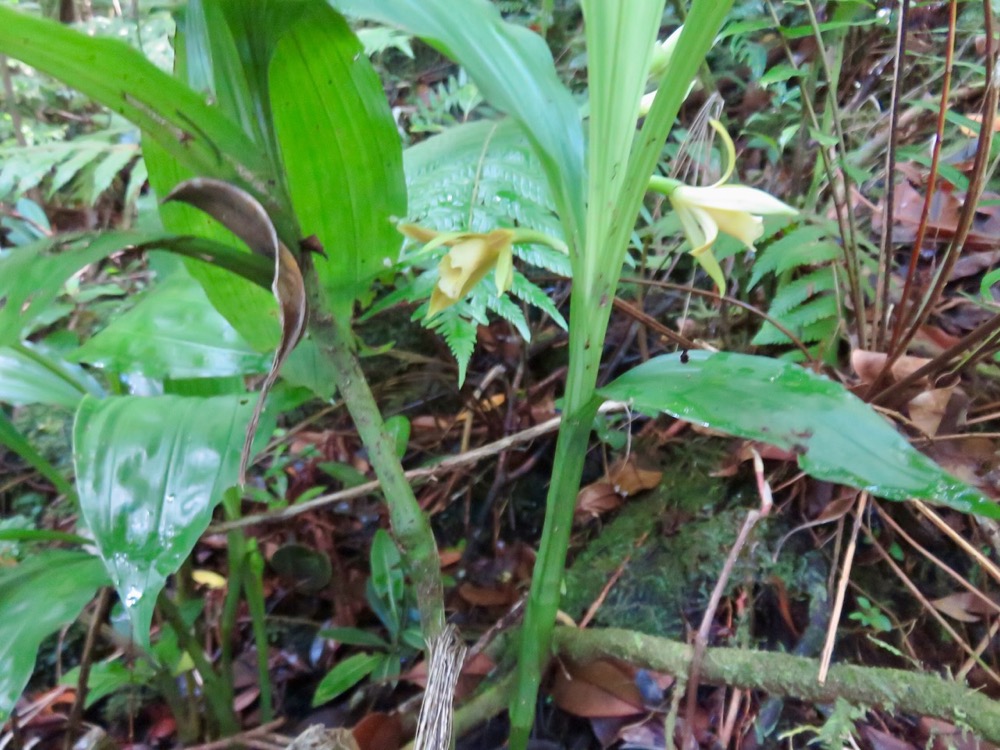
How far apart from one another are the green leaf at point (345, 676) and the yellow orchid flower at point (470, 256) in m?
0.57

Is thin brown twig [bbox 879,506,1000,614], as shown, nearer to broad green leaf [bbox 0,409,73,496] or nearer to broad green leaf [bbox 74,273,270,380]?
broad green leaf [bbox 74,273,270,380]

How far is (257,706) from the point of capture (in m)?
0.98

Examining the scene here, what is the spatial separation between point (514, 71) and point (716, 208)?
0.22m

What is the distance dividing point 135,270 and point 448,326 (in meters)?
1.31

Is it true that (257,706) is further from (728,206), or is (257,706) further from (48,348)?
(728,206)

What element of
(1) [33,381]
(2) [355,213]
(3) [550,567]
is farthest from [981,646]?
(1) [33,381]

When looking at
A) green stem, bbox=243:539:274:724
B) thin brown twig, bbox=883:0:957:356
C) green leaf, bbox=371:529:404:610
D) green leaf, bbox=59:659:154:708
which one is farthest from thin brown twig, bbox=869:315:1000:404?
green leaf, bbox=59:659:154:708

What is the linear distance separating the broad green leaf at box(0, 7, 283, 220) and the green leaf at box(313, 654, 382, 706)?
66cm

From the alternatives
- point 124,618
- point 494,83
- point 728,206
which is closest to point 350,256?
point 494,83

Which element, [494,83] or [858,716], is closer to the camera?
[494,83]

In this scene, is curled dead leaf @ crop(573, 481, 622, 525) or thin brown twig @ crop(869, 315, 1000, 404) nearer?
thin brown twig @ crop(869, 315, 1000, 404)

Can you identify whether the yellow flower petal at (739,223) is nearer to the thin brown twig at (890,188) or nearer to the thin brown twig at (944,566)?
the thin brown twig at (890,188)

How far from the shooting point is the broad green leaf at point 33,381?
0.78 metres

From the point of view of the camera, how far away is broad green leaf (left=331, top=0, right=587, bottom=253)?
44cm
